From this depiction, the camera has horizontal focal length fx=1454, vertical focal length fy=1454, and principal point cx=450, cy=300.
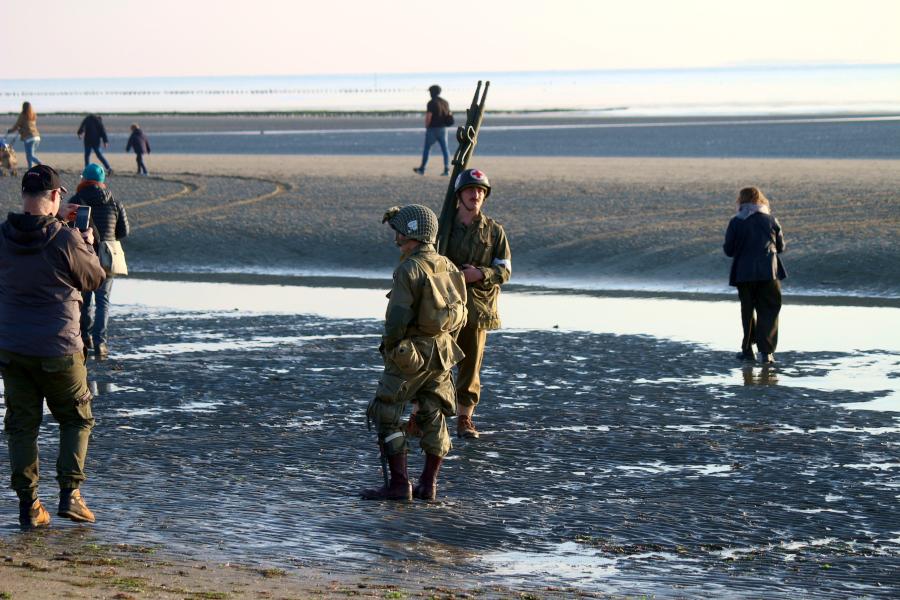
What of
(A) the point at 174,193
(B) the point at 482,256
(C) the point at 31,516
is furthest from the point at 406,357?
(A) the point at 174,193

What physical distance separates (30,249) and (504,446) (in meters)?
3.29

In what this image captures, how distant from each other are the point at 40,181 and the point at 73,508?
1567mm

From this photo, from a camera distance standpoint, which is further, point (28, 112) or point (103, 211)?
point (28, 112)

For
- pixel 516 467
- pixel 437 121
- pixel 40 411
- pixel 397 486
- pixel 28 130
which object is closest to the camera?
pixel 40 411

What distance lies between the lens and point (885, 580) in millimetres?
6176

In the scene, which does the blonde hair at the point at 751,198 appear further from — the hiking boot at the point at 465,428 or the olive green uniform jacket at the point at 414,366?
the olive green uniform jacket at the point at 414,366

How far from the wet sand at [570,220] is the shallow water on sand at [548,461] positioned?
395 centimetres

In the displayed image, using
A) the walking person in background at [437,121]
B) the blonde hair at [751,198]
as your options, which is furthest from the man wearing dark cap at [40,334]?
the walking person in background at [437,121]

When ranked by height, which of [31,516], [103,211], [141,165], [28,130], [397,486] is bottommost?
[31,516]

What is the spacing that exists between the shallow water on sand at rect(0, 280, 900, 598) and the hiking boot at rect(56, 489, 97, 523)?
0.29ft

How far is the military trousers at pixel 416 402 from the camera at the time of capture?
300 inches

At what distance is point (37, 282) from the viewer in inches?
271

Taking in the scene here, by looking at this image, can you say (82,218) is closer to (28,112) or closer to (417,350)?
(417,350)

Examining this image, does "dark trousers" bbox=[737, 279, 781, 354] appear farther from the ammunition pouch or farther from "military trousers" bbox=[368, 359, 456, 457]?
the ammunition pouch
